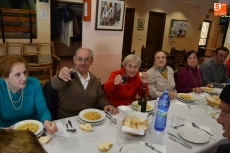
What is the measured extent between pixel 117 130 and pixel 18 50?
4058mm

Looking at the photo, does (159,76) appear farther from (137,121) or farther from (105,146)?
(105,146)

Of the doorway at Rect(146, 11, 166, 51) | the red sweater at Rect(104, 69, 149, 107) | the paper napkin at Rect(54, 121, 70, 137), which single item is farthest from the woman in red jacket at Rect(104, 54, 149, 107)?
the doorway at Rect(146, 11, 166, 51)

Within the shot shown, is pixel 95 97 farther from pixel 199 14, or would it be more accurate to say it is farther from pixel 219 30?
pixel 219 30

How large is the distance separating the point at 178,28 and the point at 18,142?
28.9 ft

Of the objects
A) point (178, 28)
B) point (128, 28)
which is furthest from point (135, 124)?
point (178, 28)

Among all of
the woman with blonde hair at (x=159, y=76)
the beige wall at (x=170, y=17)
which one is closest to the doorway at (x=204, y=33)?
the beige wall at (x=170, y=17)

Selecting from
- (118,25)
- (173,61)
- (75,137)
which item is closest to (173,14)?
(173,61)

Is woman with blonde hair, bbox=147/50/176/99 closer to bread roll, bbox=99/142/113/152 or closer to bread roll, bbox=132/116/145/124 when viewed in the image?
bread roll, bbox=132/116/145/124

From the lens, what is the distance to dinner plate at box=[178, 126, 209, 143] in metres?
1.36

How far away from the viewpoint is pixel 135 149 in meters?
1.19

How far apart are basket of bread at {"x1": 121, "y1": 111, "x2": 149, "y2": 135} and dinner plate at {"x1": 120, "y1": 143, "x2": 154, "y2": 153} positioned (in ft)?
0.34

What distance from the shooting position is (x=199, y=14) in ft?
29.7

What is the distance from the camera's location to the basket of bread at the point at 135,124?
1301mm

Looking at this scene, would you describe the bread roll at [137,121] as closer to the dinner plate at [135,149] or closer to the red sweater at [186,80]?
the dinner plate at [135,149]
